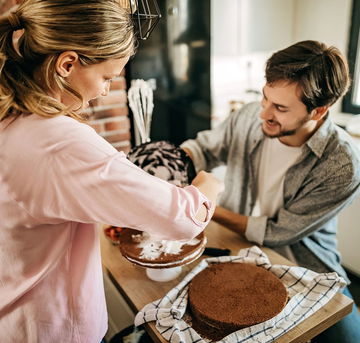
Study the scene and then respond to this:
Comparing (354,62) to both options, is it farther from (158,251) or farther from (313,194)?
(158,251)

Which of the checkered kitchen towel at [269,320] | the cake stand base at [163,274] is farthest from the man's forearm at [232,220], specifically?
the cake stand base at [163,274]

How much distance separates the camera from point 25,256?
2.25ft

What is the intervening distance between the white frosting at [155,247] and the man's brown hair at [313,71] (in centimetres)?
63

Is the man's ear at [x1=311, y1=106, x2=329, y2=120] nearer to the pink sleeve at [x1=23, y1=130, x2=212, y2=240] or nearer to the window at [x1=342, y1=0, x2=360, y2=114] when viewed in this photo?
the pink sleeve at [x1=23, y1=130, x2=212, y2=240]

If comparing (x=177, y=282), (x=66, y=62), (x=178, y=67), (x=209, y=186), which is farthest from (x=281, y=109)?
(x=178, y=67)

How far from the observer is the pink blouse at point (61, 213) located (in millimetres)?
586

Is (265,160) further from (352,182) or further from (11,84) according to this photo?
(11,84)

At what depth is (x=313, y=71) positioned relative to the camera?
1221mm

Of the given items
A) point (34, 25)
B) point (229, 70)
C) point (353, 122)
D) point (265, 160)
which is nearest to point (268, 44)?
point (229, 70)

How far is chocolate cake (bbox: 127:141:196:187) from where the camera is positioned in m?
1.12

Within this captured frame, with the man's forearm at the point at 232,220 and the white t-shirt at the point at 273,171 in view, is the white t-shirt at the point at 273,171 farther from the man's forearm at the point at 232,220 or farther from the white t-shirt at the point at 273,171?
the man's forearm at the point at 232,220

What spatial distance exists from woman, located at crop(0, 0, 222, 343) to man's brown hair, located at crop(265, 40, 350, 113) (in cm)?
70

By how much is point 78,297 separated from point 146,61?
1.48 m

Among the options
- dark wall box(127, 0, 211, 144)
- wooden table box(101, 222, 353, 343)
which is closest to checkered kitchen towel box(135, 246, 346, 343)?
wooden table box(101, 222, 353, 343)
